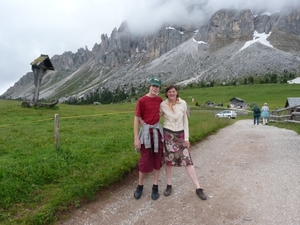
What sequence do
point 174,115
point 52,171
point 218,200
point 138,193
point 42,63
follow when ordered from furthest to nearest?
point 42,63
point 52,171
point 138,193
point 174,115
point 218,200

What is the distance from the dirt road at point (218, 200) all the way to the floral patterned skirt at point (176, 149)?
85 cm

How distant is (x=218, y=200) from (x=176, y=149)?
1520 mm

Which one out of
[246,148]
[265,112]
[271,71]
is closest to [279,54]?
[271,71]

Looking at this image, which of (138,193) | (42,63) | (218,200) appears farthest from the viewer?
(42,63)

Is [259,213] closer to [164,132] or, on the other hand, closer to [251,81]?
[164,132]

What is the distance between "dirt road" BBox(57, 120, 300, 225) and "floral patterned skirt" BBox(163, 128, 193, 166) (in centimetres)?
85

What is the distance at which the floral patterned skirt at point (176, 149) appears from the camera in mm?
6637

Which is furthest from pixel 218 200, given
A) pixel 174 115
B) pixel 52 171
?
pixel 52 171

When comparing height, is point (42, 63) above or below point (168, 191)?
above

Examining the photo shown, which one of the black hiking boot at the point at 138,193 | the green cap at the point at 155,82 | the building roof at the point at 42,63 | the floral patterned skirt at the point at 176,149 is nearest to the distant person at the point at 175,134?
the floral patterned skirt at the point at 176,149

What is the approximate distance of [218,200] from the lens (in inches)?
247

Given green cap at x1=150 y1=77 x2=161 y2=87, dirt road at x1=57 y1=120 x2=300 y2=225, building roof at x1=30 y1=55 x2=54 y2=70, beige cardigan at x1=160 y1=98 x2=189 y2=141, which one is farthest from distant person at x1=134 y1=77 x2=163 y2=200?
building roof at x1=30 y1=55 x2=54 y2=70

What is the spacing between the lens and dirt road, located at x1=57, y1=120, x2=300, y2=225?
18.2 feet

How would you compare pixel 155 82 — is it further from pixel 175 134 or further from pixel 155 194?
pixel 155 194
